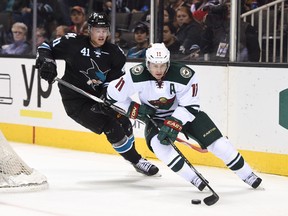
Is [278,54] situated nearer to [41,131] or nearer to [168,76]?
[168,76]

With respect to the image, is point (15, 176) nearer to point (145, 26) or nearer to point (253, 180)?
point (253, 180)

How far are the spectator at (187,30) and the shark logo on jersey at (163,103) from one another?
4.40ft

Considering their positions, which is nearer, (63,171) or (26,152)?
(63,171)

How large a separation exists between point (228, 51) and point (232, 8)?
0.30 m

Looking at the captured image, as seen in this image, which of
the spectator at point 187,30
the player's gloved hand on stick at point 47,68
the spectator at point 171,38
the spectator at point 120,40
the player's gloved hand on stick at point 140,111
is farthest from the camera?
the spectator at point 120,40

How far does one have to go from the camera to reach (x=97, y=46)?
211 inches

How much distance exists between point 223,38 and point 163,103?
4.17ft

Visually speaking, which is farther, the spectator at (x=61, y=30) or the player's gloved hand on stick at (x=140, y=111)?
the spectator at (x=61, y=30)

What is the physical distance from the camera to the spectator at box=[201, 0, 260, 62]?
5.66 m

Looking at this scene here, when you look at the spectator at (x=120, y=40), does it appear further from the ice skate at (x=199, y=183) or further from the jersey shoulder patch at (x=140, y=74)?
the ice skate at (x=199, y=183)

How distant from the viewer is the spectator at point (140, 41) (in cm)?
636

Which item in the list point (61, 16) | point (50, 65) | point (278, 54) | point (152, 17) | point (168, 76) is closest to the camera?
point (168, 76)

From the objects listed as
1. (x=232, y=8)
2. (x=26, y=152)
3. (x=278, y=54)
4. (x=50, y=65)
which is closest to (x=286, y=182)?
(x=278, y=54)

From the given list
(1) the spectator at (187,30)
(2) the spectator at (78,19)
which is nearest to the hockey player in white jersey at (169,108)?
(1) the spectator at (187,30)
